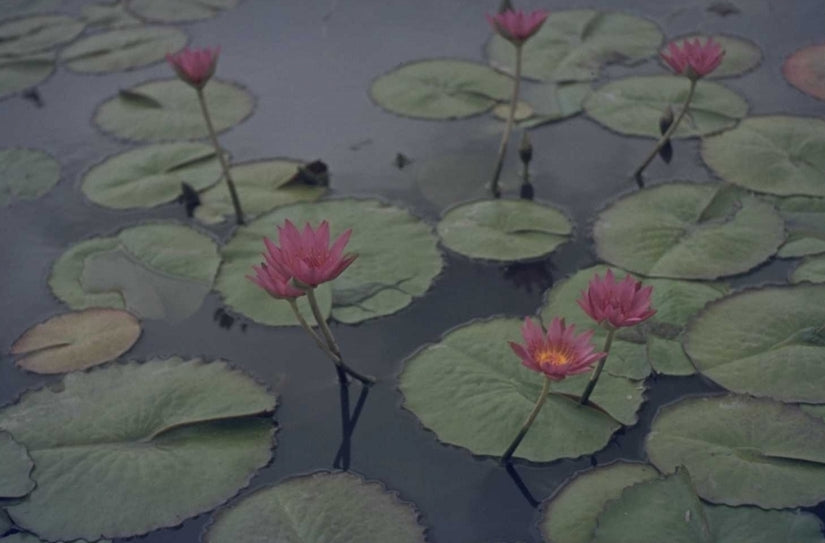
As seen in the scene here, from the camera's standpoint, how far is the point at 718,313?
294 centimetres

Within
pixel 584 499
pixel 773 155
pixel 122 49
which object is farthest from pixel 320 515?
pixel 122 49

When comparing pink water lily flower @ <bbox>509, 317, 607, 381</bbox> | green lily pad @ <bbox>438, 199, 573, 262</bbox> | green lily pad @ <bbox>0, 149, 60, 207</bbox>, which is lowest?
green lily pad @ <bbox>0, 149, 60, 207</bbox>

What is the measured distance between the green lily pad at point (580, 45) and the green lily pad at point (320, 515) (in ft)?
8.32

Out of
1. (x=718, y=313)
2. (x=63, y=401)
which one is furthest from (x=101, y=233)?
(x=718, y=313)

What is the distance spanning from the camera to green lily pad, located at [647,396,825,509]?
2361mm

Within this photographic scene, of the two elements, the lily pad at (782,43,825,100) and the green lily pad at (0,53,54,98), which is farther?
the green lily pad at (0,53,54,98)

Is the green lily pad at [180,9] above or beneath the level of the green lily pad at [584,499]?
above

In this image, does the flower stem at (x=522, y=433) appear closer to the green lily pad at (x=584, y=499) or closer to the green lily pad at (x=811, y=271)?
the green lily pad at (x=584, y=499)

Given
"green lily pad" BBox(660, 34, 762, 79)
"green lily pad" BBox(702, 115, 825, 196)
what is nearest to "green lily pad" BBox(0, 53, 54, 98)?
"green lily pad" BBox(660, 34, 762, 79)

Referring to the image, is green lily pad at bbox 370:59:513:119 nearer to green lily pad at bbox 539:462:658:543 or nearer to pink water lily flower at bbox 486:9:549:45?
pink water lily flower at bbox 486:9:549:45

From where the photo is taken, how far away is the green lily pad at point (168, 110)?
14.2 feet

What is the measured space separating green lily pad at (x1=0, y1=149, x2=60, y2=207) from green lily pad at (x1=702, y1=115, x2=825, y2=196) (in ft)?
9.22

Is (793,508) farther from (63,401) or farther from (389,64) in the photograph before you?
(389,64)

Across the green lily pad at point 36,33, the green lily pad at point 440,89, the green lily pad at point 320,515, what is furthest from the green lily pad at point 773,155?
the green lily pad at point 36,33
